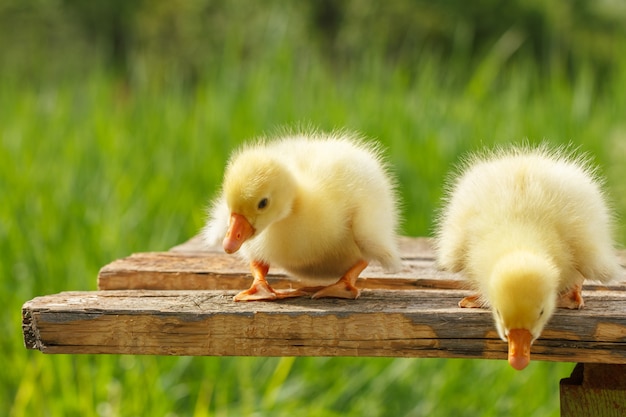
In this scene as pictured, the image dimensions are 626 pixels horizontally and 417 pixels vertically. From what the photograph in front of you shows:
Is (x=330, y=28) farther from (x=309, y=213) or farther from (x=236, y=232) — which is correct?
(x=236, y=232)

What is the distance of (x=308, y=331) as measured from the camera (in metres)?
1.93

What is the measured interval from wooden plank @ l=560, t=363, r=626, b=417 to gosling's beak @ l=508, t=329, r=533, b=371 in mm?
492

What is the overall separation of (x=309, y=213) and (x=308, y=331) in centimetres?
28

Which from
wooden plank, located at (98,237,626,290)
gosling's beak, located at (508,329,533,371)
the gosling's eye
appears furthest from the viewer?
wooden plank, located at (98,237,626,290)

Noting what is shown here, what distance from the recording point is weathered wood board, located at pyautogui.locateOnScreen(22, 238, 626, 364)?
6.18 ft

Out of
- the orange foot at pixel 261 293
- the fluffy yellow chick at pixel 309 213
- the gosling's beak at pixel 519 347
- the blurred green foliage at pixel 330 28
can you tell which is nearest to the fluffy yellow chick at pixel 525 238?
the gosling's beak at pixel 519 347

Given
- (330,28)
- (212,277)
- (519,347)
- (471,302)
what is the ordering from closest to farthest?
1. (519,347)
2. (471,302)
3. (212,277)
4. (330,28)

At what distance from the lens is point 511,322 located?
5.55ft

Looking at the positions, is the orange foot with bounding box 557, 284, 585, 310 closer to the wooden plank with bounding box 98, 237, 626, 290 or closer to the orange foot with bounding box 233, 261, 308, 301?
the wooden plank with bounding box 98, 237, 626, 290

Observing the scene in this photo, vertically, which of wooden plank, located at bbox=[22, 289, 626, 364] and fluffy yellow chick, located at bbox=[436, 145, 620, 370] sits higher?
fluffy yellow chick, located at bbox=[436, 145, 620, 370]

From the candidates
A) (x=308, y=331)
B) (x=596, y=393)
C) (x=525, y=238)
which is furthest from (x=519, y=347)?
(x=596, y=393)

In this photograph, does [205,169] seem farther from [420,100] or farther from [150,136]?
[420,100]

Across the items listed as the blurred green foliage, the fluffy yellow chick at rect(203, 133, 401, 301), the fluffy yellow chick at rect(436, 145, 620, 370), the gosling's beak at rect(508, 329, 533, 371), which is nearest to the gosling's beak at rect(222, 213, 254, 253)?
the fluffy yellow chick at rect(203, 133, 401, 301)

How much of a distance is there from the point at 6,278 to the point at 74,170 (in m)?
0.65
